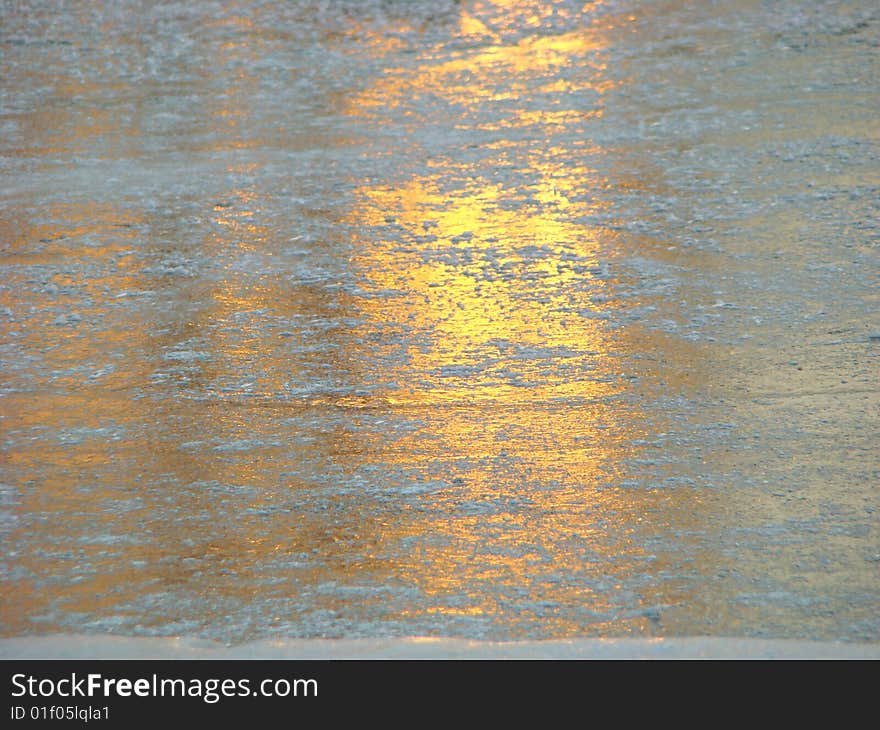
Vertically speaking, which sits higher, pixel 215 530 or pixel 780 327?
pixel 780 327

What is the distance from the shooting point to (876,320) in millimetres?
4043

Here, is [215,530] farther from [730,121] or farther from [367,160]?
[730,121]

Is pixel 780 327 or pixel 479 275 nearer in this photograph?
pixel 780 327

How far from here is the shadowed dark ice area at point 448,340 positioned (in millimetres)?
2885

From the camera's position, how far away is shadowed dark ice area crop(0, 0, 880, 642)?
9.46 feet

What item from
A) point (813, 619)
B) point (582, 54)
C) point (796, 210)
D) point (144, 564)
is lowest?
point (813, 619)

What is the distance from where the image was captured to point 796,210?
4.92 m

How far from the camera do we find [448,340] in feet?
→ 13.4

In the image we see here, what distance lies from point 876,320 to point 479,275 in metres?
1.37
